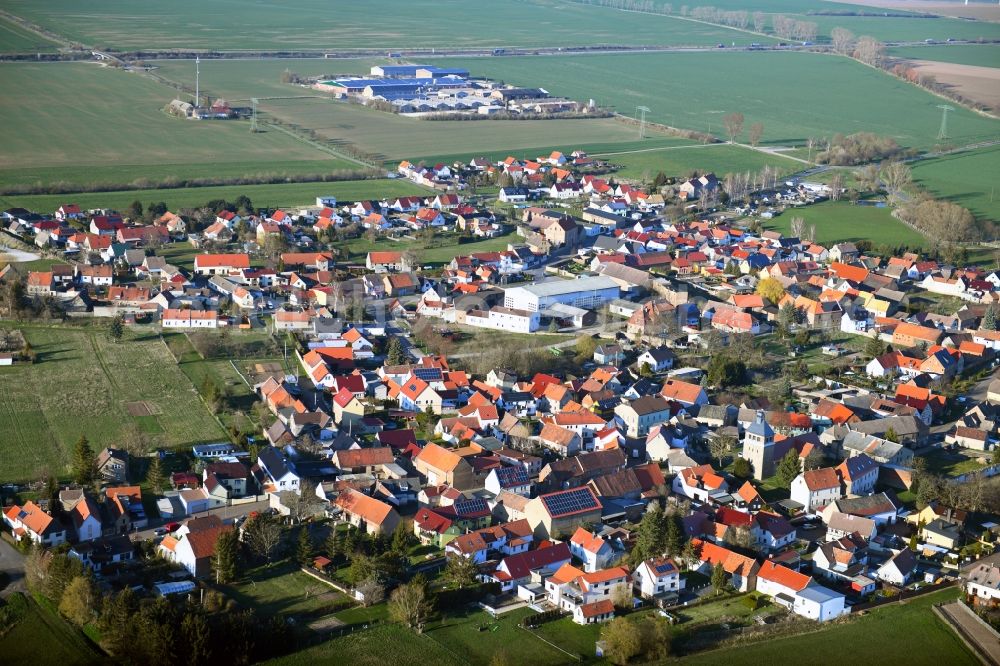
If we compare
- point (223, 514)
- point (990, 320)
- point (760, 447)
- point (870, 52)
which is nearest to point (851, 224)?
point (990, 320)

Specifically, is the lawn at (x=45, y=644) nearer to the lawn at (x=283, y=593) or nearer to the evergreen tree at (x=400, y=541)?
the lawn at (x=283, y=593)

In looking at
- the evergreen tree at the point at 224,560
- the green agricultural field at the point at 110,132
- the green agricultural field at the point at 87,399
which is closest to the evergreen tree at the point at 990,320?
the green agricultural field at the point at 87,399

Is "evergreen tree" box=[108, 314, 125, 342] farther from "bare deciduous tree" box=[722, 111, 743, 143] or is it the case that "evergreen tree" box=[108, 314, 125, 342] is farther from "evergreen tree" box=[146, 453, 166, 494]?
"bare deciduous tree" box=[722, 111, 743, 143]

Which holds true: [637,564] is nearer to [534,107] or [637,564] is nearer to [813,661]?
[813,661]

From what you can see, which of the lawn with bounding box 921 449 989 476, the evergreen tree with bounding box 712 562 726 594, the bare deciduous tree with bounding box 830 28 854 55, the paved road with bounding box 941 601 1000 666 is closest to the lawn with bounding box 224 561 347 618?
the evergreen tree with bounding box 712 562 726 594

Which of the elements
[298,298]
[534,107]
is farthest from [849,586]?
[534,107]

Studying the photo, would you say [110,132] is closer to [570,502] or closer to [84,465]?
[84,465]
